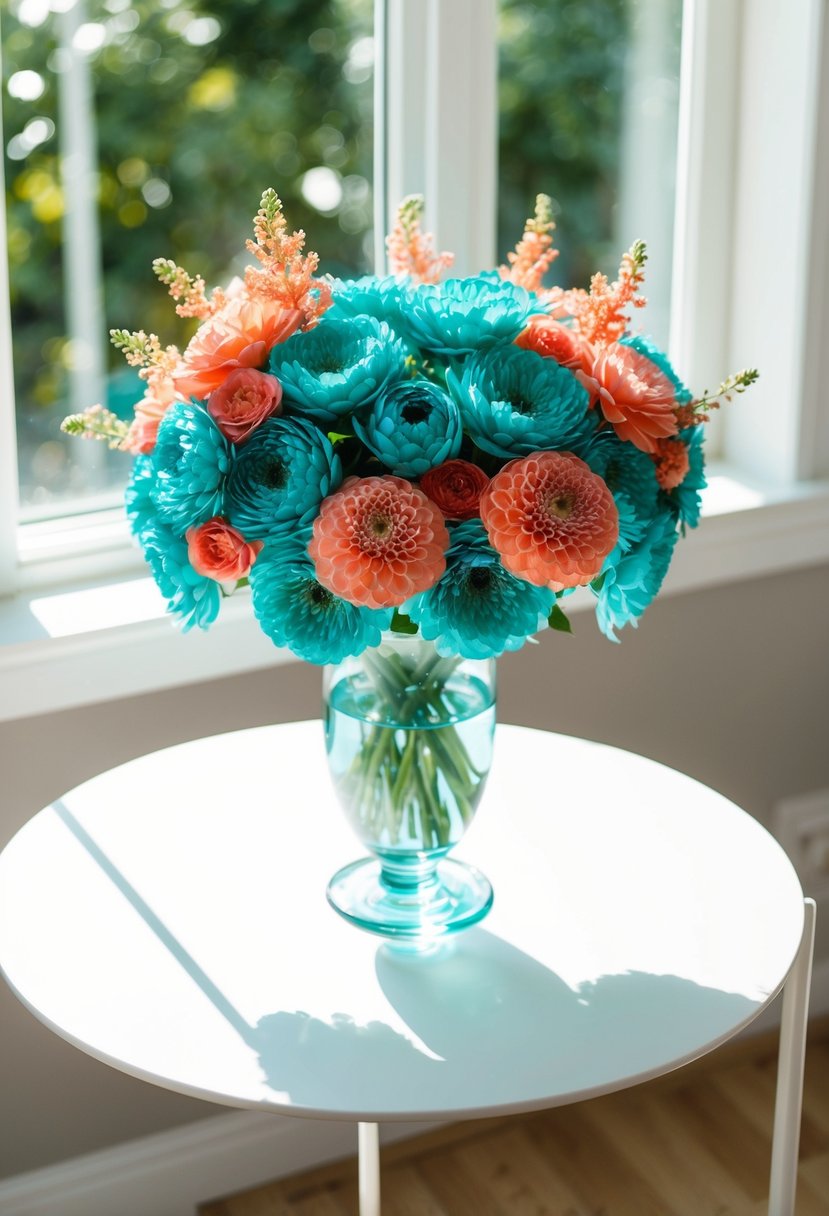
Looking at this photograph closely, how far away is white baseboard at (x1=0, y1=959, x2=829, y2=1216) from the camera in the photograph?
5.11ft

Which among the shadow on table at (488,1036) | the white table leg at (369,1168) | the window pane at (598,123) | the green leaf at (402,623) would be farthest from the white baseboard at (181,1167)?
the window pane at (598,123)

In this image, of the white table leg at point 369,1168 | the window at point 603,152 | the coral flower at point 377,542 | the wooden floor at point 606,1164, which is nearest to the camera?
the coral flower at point 377,542

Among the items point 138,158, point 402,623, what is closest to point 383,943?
point 402,623

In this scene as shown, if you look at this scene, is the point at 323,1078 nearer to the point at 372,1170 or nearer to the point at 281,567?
the point at 281,567

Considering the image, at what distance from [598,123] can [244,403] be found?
1318 mm

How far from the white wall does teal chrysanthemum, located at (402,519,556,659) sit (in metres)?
0.62

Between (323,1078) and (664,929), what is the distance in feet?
0.99

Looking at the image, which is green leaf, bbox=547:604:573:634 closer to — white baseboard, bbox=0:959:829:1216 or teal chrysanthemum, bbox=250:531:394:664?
teal chrysanthemum, bbox=250:531:394:664

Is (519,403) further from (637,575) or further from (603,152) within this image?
(603,152)

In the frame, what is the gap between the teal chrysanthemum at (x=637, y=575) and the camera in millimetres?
980

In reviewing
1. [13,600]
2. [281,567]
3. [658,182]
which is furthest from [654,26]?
[281,567]

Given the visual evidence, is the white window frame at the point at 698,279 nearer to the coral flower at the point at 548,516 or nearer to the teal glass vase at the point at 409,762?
the teal glass vase at the point at 409,762

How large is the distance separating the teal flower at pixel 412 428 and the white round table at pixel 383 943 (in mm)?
378

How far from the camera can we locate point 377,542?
879 millimetres
